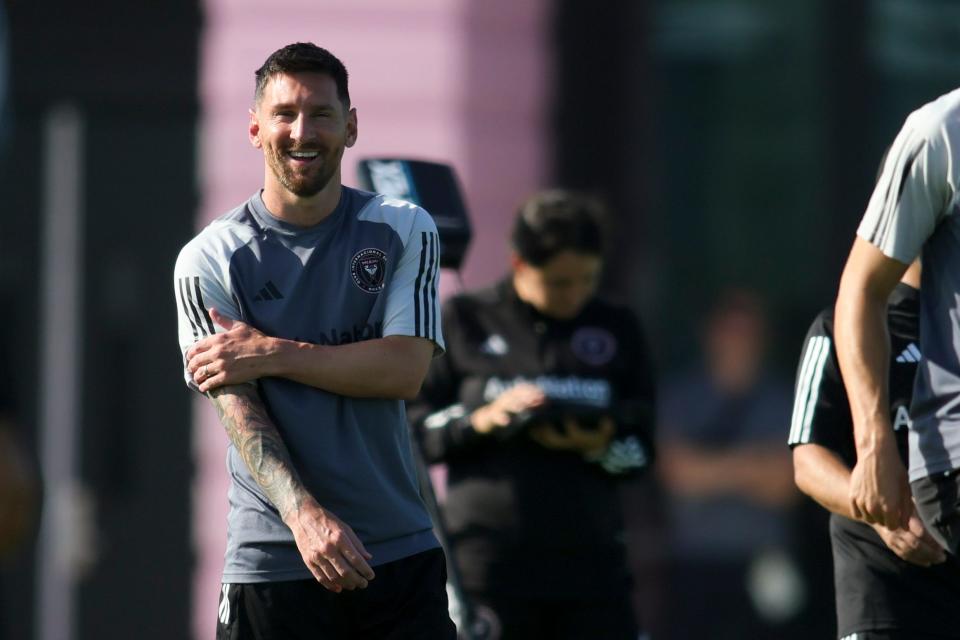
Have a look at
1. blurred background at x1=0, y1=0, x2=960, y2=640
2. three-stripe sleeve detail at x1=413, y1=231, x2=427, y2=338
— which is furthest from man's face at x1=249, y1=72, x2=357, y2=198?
blurred background at x1=0, y1=0, x2=960, y2=640

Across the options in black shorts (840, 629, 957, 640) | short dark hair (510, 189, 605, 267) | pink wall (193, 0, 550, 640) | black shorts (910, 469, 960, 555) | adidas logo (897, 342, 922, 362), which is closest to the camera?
black shorts (910, 469, 960, 555)

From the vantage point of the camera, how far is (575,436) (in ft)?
16.5

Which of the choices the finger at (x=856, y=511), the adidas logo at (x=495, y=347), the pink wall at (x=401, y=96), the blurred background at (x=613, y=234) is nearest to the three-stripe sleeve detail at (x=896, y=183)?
the finger at (x=856, y=511)

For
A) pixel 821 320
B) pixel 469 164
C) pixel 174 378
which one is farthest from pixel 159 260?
pixel 821 320

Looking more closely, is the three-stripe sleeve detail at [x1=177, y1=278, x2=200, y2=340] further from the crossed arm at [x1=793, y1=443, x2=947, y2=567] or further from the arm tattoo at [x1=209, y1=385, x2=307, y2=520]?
the crossed arm at [x1=793, y1=443, x2=947, y2=567]

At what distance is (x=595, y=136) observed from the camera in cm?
825

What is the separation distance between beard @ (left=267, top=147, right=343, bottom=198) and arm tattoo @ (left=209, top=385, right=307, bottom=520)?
0.43m

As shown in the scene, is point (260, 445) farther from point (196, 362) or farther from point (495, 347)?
point (495, 347)

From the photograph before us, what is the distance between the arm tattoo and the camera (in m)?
3.58

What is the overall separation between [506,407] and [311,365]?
1389 millimetres

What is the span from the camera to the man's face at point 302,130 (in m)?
3.74

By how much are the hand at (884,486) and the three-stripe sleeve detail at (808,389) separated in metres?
0.41

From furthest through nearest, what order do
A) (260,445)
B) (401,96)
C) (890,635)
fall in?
(401,96)
(890,635)
(260,445)

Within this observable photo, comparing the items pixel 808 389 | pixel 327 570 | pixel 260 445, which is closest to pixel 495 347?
pixel 808 389
